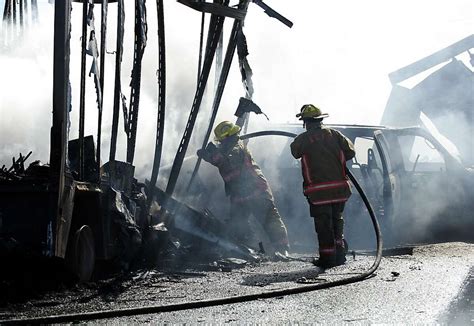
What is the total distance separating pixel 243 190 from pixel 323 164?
1.46m

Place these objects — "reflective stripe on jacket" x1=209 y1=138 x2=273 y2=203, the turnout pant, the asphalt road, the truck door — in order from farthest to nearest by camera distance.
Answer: the truck door → "reflective stripe on jacket" x1=209 y1=138 x2=273 y2=203 → the turnout pant → the asphalt road

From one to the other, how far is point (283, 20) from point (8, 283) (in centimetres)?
659

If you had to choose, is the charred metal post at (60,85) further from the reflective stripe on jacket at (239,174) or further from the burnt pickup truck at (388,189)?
the burnt pickup truck at (388,189)

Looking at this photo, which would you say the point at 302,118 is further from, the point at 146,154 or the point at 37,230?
the point at 146,154

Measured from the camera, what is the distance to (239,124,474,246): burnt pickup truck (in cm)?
1116

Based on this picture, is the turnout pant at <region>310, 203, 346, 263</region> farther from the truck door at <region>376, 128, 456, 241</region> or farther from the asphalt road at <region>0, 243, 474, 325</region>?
→ the truck door at <region>376, 128, 456, 241</region>

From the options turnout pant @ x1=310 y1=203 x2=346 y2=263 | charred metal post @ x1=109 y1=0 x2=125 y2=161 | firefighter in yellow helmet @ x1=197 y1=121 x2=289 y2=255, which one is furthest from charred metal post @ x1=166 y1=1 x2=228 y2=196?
turnout pant @ x1=310 y1=203 x2=346 y2=263

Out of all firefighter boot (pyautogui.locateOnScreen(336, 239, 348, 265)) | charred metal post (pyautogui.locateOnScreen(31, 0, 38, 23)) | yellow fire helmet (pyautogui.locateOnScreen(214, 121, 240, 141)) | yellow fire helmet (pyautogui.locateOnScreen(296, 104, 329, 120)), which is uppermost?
charred metal post (pyautogui.locateOnScreen(31, 0, 38, 23))

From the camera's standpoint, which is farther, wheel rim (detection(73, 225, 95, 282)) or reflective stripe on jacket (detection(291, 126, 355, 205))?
reflective stripe on jacket (detection(291, 126, 355, 205))

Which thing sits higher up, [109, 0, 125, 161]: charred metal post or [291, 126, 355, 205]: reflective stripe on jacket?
[109, 0, 125, 161]: charred metal post

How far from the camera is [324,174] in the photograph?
8.83 m

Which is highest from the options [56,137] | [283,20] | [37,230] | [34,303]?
[283,20]

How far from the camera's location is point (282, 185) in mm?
11234

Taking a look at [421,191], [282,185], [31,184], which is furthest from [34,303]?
[421,191]
